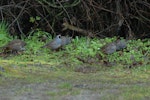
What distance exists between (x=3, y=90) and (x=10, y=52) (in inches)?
89.5

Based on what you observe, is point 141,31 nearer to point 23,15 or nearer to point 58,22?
point 58,22

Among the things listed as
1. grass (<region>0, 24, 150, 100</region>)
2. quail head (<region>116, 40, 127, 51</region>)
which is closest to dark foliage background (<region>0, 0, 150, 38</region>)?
grass (<region>0, 24, 150, 100</region>)

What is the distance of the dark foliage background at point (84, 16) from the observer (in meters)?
8.54

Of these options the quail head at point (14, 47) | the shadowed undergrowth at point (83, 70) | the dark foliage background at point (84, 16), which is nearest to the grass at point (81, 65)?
the shadowed undergrowth at point (83, 70)

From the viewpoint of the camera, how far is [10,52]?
657 centimetres

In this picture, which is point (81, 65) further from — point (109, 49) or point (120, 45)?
point (120, 45)

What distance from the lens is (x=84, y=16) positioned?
28.6 ft

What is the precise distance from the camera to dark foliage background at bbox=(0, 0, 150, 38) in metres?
8.54

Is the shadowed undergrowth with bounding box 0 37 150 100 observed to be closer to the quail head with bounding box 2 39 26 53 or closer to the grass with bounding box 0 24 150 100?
the grass with bounding box 0 24 150 100

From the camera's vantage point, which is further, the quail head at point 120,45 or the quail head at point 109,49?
the quail head at point 120,45

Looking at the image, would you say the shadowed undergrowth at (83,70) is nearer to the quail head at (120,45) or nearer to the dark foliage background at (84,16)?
the quail head at (120,45)

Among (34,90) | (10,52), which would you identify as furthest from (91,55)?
(34,90)

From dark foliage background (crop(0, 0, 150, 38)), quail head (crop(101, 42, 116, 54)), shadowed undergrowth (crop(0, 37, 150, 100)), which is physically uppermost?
dark foliage background (crop(0, 0, 150, 38))

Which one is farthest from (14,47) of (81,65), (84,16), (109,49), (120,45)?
(84,16)
